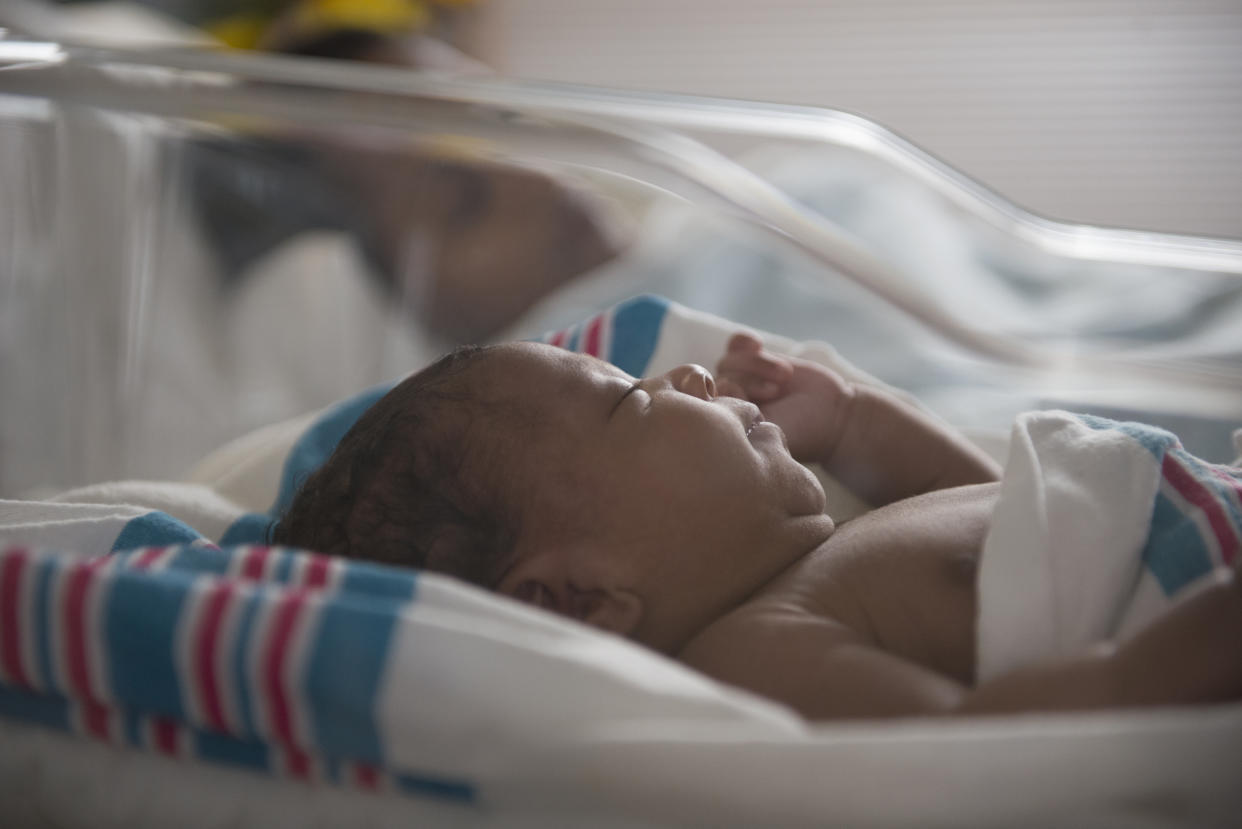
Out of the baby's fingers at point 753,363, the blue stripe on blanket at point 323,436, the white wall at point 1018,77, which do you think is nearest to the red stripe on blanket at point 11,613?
the blue stripe on blanket at point 323,436

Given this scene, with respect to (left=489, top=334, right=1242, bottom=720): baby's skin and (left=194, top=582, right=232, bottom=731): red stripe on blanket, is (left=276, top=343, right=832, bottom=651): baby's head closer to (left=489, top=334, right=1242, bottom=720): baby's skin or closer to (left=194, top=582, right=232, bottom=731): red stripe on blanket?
(left=489, top=334, right=1242, bottom=720): baby's skin

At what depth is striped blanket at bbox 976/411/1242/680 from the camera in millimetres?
536

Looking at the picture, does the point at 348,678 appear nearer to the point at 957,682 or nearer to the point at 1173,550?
the point at 957,682

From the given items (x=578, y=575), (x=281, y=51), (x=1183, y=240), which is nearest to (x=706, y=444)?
(x=578, y=575)

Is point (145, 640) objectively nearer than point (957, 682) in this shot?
Yes

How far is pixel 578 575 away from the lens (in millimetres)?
628

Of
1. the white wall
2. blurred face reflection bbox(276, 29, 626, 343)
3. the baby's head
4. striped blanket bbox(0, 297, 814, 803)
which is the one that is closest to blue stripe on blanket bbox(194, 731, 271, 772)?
striped blanket bbox(0, 297, 814, 803)

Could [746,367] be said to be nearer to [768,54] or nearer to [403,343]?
[403,343]

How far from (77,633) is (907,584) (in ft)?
1.42

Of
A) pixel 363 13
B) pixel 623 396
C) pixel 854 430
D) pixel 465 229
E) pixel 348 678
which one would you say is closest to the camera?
pixel 348 678

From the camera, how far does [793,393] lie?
824 millimetres

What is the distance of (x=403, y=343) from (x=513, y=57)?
4.30ft

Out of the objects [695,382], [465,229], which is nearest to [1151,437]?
[695,382]

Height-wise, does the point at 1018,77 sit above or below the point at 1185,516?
above
